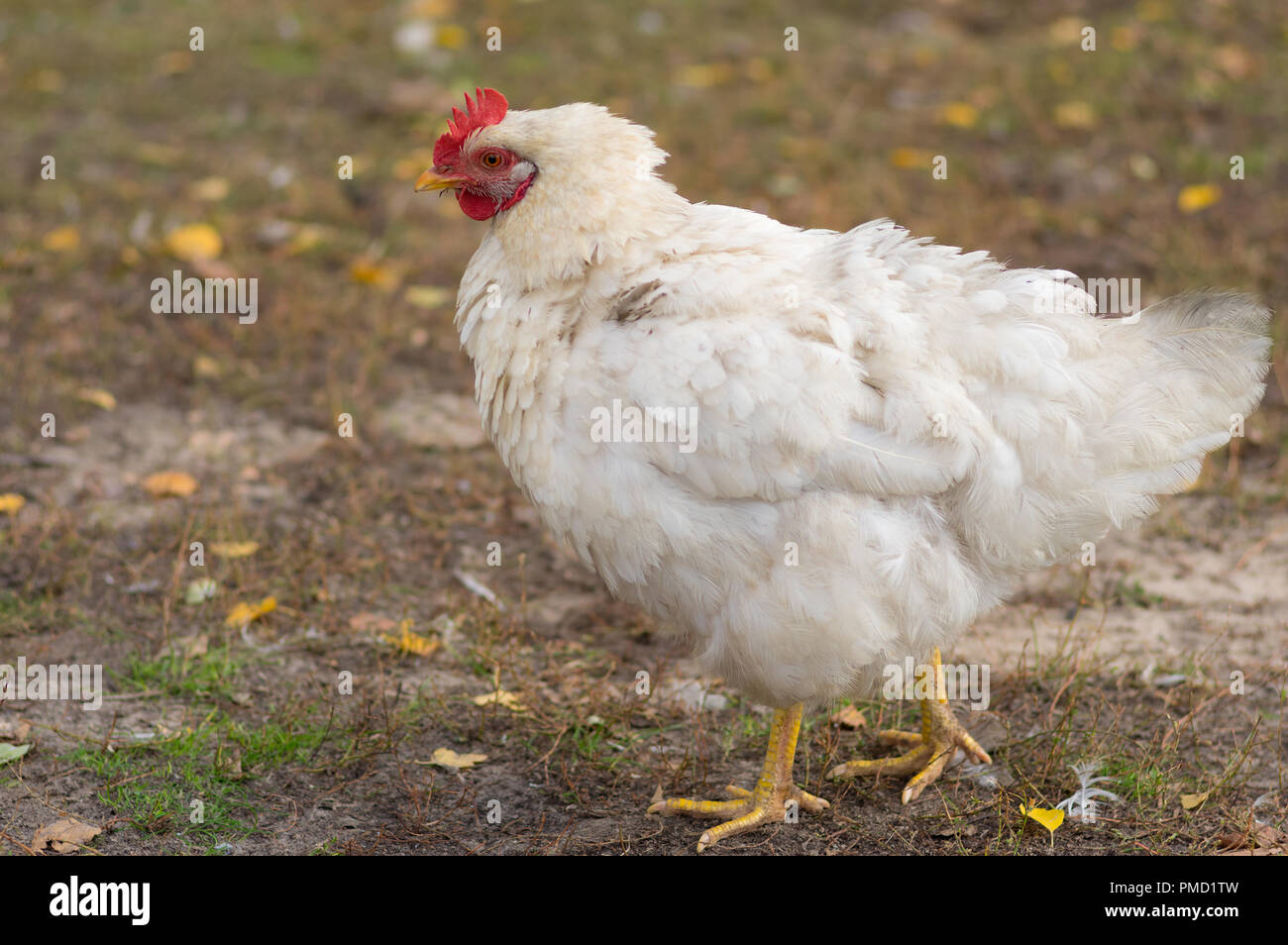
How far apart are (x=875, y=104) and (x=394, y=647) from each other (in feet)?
18.4

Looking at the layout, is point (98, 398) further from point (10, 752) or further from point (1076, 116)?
point (1076, 116)

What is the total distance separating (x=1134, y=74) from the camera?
8109 millimetres

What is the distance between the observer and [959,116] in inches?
309

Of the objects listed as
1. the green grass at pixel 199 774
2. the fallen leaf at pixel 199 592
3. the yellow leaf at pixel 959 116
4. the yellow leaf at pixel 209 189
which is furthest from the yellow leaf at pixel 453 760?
the yellow leaf at pixel 959 116

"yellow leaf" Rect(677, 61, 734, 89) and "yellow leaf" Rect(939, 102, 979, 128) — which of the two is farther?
"yellow leaf" Rect(677, 61, 734, 89)

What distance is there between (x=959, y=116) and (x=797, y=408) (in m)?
5.33

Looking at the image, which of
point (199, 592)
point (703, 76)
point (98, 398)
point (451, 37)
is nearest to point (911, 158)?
point (703, 76)

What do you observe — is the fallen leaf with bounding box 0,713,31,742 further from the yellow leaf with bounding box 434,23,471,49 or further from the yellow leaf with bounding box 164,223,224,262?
the yellow leaf with bounding box 434,23,471,49

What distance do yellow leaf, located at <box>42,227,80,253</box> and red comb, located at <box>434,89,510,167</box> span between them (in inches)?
152

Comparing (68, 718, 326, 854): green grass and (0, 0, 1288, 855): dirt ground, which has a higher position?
(0, 0, 1288, 855): dirt ground

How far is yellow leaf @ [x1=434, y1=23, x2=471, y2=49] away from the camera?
356 inches

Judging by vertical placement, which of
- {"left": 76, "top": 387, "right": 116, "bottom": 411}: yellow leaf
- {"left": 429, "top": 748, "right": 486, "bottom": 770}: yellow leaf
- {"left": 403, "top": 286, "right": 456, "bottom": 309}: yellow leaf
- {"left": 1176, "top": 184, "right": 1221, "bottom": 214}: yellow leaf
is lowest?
{"left": 429, "top": 748, "right": 486, "bottom": 770}: yellow leaf

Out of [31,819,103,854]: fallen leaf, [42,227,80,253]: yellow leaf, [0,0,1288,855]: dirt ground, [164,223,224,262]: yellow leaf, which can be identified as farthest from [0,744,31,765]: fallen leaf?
[42,227,80,253]: yellow leaf

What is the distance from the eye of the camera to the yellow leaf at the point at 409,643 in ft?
14.1
